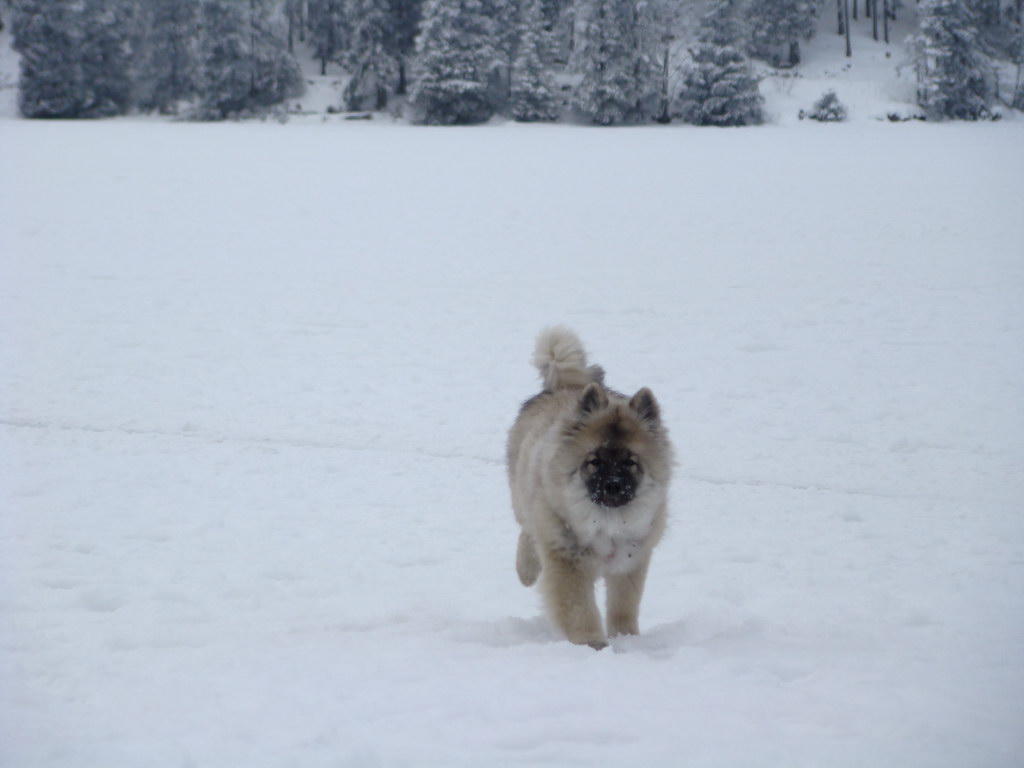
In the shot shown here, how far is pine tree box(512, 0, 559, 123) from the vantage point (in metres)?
38.5

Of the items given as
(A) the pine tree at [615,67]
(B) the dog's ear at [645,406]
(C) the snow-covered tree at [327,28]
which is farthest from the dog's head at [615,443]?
(C) the snow-covered tree at [327,28]

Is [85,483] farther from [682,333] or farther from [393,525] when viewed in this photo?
[682,333]

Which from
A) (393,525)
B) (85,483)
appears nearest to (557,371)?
(393,525)

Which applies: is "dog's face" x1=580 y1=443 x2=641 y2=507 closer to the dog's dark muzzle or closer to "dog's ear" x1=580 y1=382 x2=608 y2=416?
the dog's dark muzzle

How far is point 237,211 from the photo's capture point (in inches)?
755

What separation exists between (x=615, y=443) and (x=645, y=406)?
29 centimetres

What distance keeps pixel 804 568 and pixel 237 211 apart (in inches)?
639

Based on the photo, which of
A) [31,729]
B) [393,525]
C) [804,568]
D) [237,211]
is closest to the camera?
[31,729]

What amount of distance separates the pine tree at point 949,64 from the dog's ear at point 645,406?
2335 cm

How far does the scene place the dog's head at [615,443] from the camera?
4.15 meters

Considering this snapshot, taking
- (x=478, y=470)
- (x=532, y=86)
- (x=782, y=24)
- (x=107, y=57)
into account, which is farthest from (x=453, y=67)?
(x=478, y=470)

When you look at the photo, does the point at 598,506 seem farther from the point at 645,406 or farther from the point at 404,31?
the point at 404,31

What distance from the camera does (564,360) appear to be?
523 cm

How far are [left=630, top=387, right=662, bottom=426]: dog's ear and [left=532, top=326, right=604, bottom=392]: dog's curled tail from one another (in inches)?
32.1
